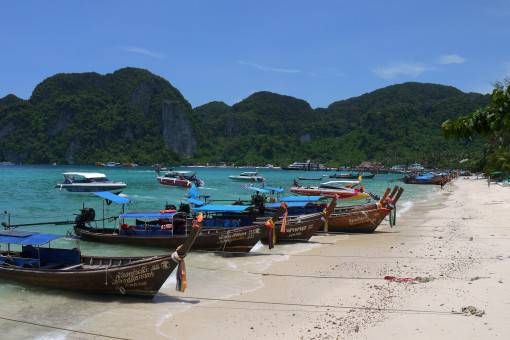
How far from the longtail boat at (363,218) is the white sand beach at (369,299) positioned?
500 cm

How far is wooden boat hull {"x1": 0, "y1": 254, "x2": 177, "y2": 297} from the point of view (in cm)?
1258

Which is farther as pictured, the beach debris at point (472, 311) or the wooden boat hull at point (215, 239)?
the wooden boat hull at point (215, 239)

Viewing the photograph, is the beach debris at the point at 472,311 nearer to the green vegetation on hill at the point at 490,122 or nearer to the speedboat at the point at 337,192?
the green vegetation on hill at the point at 490,122

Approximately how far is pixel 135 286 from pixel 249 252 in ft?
24.9

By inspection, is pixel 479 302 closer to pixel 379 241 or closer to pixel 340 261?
pixel 340 261

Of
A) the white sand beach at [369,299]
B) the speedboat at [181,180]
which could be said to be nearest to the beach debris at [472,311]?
the white sand beach at [369,299]

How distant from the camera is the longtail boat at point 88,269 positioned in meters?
12.5

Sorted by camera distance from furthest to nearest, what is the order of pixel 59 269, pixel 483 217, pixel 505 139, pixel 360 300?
pixel 483 217, pixel 59 269, pixel 360 300, pixel 505 139

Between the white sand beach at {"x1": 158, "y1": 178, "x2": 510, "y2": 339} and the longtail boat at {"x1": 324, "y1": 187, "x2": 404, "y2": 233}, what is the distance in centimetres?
500

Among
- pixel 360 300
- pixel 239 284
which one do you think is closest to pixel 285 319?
pixel 360 300

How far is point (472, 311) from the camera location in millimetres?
10047

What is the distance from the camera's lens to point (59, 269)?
13.9m

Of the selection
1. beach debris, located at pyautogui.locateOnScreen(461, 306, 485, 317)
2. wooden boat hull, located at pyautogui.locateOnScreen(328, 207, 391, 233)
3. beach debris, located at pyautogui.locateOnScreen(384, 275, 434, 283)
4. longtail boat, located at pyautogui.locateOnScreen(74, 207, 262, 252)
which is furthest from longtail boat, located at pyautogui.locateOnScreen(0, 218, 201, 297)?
wooden boat hull, located at pyautogui.locateOnScreen(328, 207, 391, 233)

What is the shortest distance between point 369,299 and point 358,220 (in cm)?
1382
